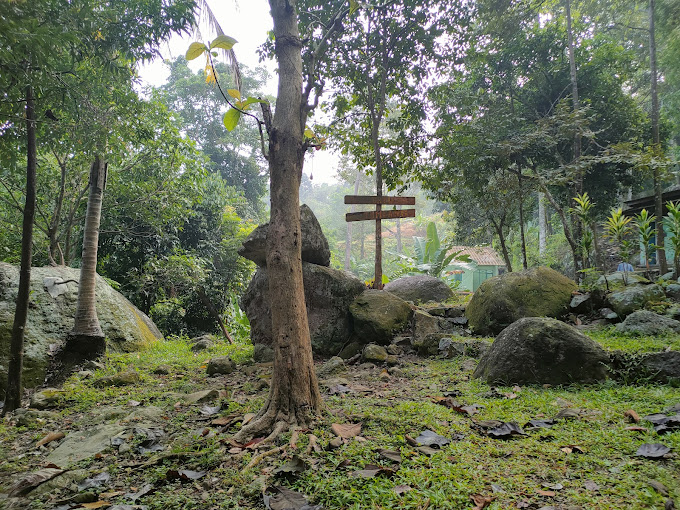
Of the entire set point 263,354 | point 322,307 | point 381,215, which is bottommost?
point 263,354

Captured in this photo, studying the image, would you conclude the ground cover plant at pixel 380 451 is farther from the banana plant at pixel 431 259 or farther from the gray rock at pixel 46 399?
the banana plant at pixel 431 259

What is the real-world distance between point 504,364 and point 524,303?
2.53 m

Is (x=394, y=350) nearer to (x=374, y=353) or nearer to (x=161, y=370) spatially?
(x=374, y=353)

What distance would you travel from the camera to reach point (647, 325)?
5.12 m

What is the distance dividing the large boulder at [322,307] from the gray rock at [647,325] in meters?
3.73

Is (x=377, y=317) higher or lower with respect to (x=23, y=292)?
lower

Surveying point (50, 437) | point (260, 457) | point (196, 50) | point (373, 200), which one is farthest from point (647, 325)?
point (50, 437)

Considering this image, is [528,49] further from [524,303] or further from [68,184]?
[68,184]

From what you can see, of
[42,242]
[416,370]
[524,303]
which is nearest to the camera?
[416,370]

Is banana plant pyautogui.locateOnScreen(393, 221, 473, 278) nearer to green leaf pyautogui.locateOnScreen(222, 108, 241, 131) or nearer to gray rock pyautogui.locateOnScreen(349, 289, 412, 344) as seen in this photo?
gray rock pyautogui.locateOnScreen(349, 289, 412, 344)

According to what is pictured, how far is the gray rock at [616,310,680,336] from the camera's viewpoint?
4.98 m

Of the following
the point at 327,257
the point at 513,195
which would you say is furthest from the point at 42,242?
the point at 513,195

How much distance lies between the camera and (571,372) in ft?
13.0

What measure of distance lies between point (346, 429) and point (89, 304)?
4.88 m
